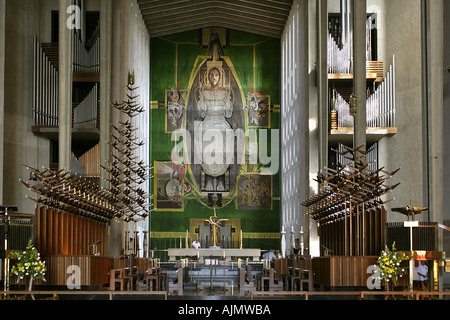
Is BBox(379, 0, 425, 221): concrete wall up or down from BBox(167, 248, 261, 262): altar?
up

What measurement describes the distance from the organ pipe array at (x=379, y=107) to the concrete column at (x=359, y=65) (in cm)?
486

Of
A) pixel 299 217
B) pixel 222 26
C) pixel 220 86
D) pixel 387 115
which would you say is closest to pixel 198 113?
pixel 220 86

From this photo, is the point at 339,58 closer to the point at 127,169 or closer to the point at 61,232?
the point at 127,169

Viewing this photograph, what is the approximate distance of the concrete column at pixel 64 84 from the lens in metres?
18.7

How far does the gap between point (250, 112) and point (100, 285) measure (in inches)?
712

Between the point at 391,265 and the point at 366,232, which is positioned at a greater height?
the point at 366,232

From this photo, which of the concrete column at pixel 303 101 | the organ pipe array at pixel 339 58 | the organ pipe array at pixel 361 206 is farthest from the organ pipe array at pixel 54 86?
the organ pipe array at pixel 361 206

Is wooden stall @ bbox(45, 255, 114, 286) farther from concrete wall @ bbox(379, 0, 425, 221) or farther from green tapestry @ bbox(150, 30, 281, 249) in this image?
green tapestry @ bbox(150, 30, 281, 249)

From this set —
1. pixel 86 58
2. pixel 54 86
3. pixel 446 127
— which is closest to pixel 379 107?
pixel 446 127

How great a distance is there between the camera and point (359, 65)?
60.1ft

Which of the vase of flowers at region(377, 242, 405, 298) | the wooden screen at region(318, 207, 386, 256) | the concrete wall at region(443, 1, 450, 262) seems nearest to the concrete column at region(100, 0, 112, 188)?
the wooden screen at region(318, 207, 386, 256)

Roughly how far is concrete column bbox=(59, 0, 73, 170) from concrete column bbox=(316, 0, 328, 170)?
8.11m

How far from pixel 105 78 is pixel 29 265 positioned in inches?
475

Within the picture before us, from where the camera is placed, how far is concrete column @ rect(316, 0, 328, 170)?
75.2 feet
